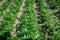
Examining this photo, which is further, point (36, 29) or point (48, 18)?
point (48, 18)

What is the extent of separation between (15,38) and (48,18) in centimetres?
364

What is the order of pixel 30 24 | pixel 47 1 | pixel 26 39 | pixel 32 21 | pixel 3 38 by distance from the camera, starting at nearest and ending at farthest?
pixel 26 39 → pixel 3 38 → pixel 30 24 → pixel 32 21 → pixel 47 1

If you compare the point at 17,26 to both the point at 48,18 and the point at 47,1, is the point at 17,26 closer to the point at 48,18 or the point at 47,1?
the point at 48,18

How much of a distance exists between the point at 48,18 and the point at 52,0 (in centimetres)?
622

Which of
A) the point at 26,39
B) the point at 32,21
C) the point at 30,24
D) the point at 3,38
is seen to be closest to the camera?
the point at 26,39

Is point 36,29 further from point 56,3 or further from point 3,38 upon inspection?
point 56,3

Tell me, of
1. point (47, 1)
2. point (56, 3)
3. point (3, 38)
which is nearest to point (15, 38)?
point (3, 38)

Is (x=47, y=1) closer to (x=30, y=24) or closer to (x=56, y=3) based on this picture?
(x=56, y=3)

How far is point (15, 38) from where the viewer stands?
1207 centimetres

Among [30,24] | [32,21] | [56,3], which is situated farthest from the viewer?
[56,3]

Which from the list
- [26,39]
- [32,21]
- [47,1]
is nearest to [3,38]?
Result: [26,39]

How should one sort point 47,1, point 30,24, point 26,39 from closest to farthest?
point 26,39 → point 30,24 → point 47,1

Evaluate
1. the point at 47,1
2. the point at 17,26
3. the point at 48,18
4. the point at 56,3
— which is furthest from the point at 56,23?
the point at 47,1

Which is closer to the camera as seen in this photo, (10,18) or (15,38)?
(15,38)
